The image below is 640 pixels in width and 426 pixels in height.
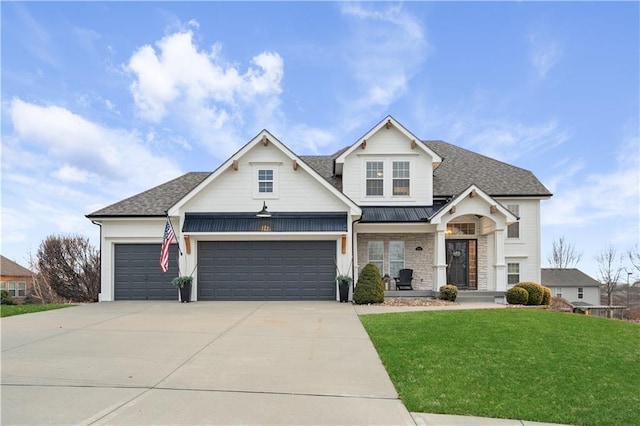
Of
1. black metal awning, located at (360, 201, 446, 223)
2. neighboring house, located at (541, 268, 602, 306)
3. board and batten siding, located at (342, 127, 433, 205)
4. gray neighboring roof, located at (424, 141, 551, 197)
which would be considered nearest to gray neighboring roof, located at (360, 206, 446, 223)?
black metal awning, located at (360, 201, 446, 223)

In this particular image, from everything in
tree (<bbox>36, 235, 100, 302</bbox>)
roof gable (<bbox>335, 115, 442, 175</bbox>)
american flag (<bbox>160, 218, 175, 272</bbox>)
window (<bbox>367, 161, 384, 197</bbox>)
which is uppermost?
roof gable (<bbox>335, 115, 442, 175</bbox>)

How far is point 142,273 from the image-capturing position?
50.5 feet

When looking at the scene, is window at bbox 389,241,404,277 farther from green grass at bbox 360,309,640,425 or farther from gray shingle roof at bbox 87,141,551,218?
green grass at bbox 360,309,640,425

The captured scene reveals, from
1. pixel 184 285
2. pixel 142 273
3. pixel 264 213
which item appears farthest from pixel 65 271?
pixel 264 213

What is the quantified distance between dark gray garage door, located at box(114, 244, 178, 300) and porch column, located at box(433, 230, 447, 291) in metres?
10.9

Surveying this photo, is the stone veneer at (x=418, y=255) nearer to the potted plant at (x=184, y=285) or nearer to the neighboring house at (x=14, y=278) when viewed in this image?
the potted plant at (x=184, y=285)

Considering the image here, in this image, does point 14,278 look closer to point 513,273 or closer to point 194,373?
point 194,373

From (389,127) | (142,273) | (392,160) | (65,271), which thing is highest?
(389,127)

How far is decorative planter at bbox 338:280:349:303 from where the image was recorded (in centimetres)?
1420

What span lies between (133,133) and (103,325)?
12.5 meters

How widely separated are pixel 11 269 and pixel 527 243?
38.9 m

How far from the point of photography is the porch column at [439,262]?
15195 mm

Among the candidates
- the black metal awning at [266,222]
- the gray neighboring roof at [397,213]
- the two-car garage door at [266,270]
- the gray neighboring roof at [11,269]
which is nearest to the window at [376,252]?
the gray neighboring roof at [397,213]

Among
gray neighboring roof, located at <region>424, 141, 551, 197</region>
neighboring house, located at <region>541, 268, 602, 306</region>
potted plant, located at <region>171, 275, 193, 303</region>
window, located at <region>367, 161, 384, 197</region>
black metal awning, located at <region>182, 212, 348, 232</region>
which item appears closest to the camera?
potted plant, located at <region>171, 275, 193, 303</region>
